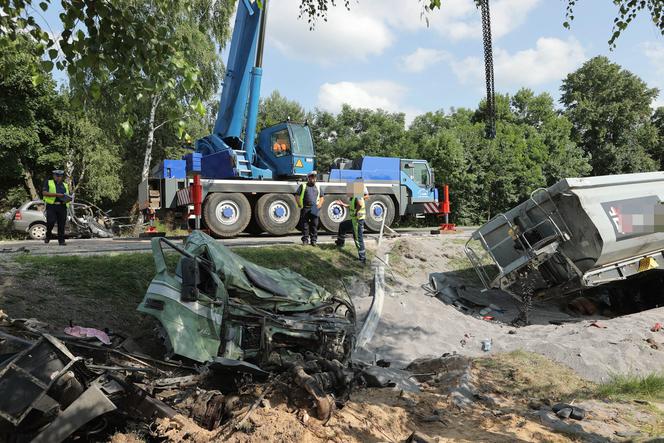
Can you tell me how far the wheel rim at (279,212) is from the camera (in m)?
11.8

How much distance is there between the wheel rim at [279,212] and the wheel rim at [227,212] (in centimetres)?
84

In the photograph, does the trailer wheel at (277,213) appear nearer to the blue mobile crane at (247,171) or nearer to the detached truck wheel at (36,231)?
the blue mobile crane at (247,171)

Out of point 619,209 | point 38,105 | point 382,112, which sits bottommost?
point 619,209

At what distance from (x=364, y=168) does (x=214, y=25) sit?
1189 centimetres

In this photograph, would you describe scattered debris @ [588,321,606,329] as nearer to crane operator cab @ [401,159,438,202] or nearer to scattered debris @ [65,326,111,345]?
scattered debris @ [65,326,111,345]

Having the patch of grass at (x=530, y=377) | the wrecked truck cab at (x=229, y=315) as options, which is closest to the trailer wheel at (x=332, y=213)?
the patch of grass at (x=530, y=377)

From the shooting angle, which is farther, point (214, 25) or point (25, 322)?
point (214, 25)

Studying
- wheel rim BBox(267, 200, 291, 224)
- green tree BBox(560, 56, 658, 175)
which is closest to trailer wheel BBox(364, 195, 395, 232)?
wheel rim BBox(267, 200, 291, 224)

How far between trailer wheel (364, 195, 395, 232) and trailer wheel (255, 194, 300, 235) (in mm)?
2246

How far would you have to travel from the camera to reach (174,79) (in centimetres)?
342

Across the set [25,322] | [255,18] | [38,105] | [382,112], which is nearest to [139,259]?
[25,322]

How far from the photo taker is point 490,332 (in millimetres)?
7656

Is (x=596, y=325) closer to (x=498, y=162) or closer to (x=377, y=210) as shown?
(x=377, y=210)

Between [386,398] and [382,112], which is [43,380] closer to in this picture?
[386,398]
